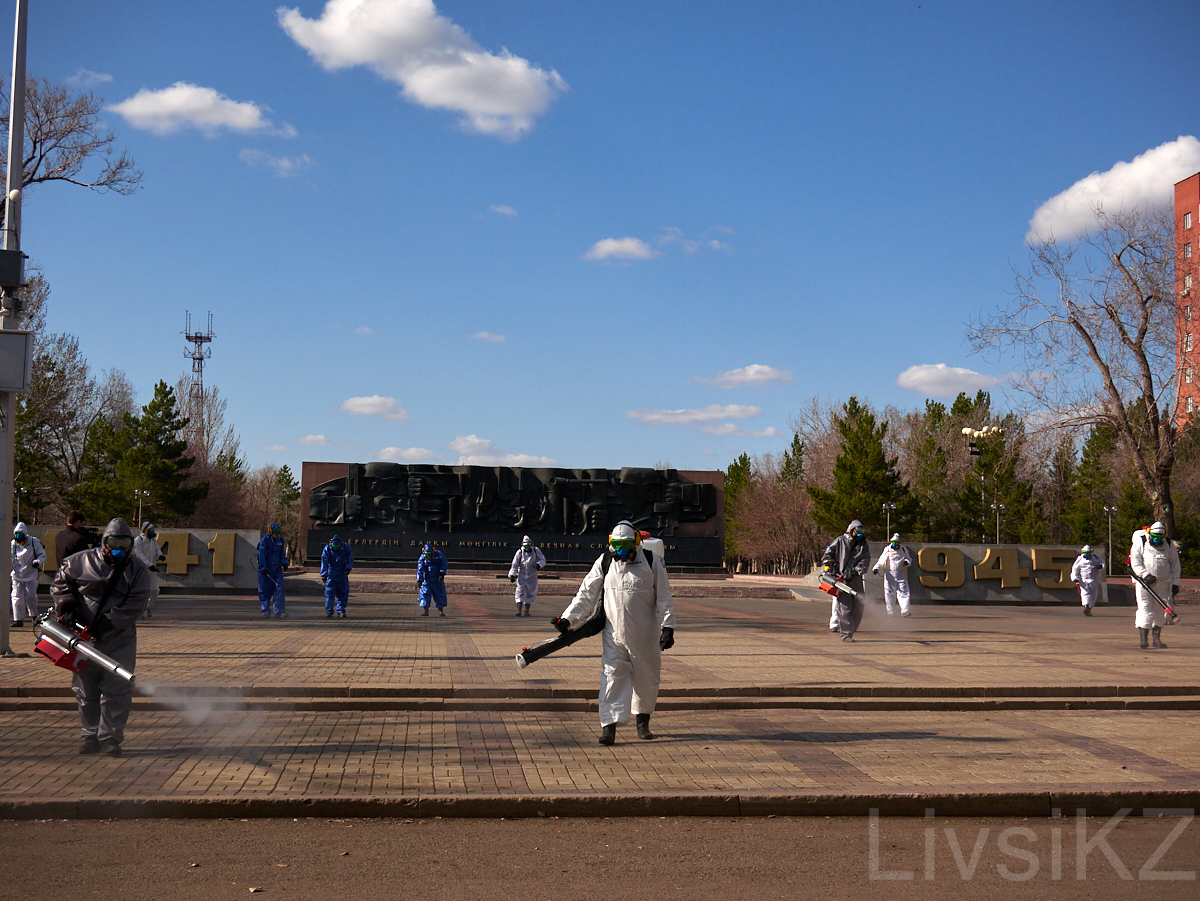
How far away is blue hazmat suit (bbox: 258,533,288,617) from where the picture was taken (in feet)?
61.4

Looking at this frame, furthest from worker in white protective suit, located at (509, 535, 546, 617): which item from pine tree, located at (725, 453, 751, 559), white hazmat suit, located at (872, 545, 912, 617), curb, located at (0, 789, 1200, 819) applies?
pine tree, located at (725, 453, 751, 559)

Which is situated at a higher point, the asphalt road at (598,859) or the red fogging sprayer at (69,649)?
the red fogging sprayer at (69,649)

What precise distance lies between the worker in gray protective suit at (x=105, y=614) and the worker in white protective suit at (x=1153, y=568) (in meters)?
13.6

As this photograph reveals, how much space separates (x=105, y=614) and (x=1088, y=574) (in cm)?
2520

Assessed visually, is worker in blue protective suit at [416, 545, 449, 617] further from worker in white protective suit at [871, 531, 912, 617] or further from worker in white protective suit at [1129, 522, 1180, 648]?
worker in white protective suit at [1129, 522, 1180, 648]

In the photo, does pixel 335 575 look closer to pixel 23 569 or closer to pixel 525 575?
pixel 525 575

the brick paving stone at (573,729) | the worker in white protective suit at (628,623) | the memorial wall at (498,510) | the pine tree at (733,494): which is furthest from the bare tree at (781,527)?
the worker in white protective suit at (628,623)

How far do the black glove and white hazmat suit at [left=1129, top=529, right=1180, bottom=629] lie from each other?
1376cm

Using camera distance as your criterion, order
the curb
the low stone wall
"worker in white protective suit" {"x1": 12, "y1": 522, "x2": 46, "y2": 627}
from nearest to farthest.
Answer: the curb
"worker in white protective suit" {"x1": 12, "y1": 522, "x2": 46, "y2": 627}
the low stone wall

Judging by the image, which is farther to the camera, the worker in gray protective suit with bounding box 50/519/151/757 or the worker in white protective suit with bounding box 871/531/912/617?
the worker in white protective suit with bounding box 871/531/912/617

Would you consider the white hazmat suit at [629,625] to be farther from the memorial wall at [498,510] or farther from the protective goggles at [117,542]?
the memorial wall at [498,510]

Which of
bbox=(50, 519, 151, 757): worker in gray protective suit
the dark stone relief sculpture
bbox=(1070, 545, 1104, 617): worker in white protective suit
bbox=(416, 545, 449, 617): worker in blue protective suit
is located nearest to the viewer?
bbox=(50, 519, 151, 757): worker in gray protective suit

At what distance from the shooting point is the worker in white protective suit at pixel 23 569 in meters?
15.6

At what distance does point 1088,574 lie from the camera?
84.3 ft
